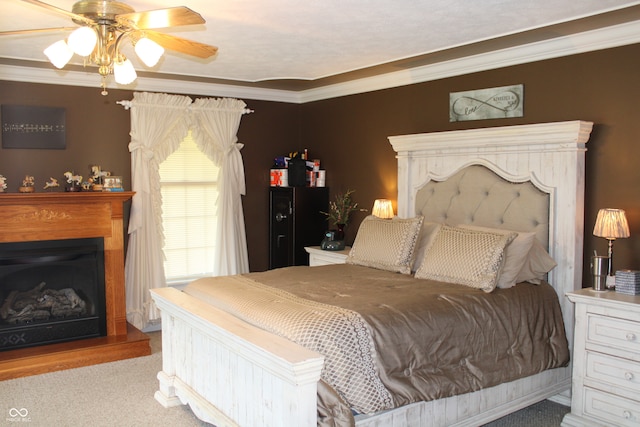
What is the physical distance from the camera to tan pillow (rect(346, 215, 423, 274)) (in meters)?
3.98

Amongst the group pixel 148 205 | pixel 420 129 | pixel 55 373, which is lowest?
pixel 55 373

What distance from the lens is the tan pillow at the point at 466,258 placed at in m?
3.37

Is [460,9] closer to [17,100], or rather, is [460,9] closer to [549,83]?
[549,83]

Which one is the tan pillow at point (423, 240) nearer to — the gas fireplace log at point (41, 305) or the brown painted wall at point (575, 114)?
the brown painted wall at point (575, 114)

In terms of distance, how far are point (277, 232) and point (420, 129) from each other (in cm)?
187

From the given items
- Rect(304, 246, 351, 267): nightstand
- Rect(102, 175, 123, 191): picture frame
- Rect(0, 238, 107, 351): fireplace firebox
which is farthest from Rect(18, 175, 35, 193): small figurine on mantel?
Rect(304, 246, 351, 267): nightstand

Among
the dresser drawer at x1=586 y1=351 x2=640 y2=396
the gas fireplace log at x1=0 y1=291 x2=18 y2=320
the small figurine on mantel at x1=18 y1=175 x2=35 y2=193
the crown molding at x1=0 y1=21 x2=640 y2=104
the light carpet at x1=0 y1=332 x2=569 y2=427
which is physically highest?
the crown molding at x1=0 y1=21 x2=640 y2=104

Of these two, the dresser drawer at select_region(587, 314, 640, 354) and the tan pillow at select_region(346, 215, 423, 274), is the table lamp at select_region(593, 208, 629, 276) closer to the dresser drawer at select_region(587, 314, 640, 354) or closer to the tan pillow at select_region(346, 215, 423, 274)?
the dresser drawer at select_region(587, 314, 640, 354)

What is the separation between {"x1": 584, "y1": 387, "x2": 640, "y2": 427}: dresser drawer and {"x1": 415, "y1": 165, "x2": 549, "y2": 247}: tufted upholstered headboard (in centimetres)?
99

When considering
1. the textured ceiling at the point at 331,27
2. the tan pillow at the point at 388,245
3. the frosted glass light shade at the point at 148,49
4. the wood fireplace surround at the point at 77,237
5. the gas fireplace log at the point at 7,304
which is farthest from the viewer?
the gas fireplace log at the point at 7,304

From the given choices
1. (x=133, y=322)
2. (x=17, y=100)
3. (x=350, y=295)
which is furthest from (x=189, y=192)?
(x=350, y=295)

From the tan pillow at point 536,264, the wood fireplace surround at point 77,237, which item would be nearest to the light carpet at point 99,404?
the wood fireplace surround at point 77,237

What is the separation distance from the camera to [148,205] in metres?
5.25

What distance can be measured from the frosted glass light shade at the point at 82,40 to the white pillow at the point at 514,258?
248 cm
